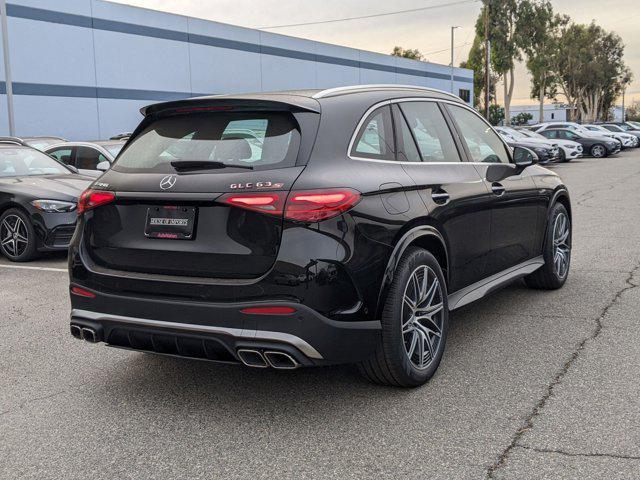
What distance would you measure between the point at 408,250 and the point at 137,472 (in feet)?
6.04

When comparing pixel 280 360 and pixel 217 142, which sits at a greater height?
pixel 217 142

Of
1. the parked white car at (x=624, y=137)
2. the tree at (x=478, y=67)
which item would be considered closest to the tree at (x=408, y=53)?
the tree at (x=478, y=67)

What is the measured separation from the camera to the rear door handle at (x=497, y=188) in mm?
5188

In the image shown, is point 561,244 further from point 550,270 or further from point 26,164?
point 26,164

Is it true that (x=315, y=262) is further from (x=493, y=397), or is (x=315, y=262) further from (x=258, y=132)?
(x=493, y=397)

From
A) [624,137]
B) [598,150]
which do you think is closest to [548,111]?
[624,137]

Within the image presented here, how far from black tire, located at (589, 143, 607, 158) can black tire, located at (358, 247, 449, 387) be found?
31212mm

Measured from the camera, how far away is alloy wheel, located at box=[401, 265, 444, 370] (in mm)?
4035

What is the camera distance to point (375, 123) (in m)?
4.21

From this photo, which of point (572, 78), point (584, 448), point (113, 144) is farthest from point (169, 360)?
point (572, 78)

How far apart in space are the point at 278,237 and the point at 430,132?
1740 millimetres

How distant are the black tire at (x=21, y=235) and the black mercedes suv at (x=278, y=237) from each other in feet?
16.5

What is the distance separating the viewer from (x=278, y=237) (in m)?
3.49

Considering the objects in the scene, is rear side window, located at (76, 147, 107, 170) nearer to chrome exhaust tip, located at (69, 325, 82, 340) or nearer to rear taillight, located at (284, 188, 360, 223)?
chrome exhaust tip, located at (69, 325, 82, 340)
